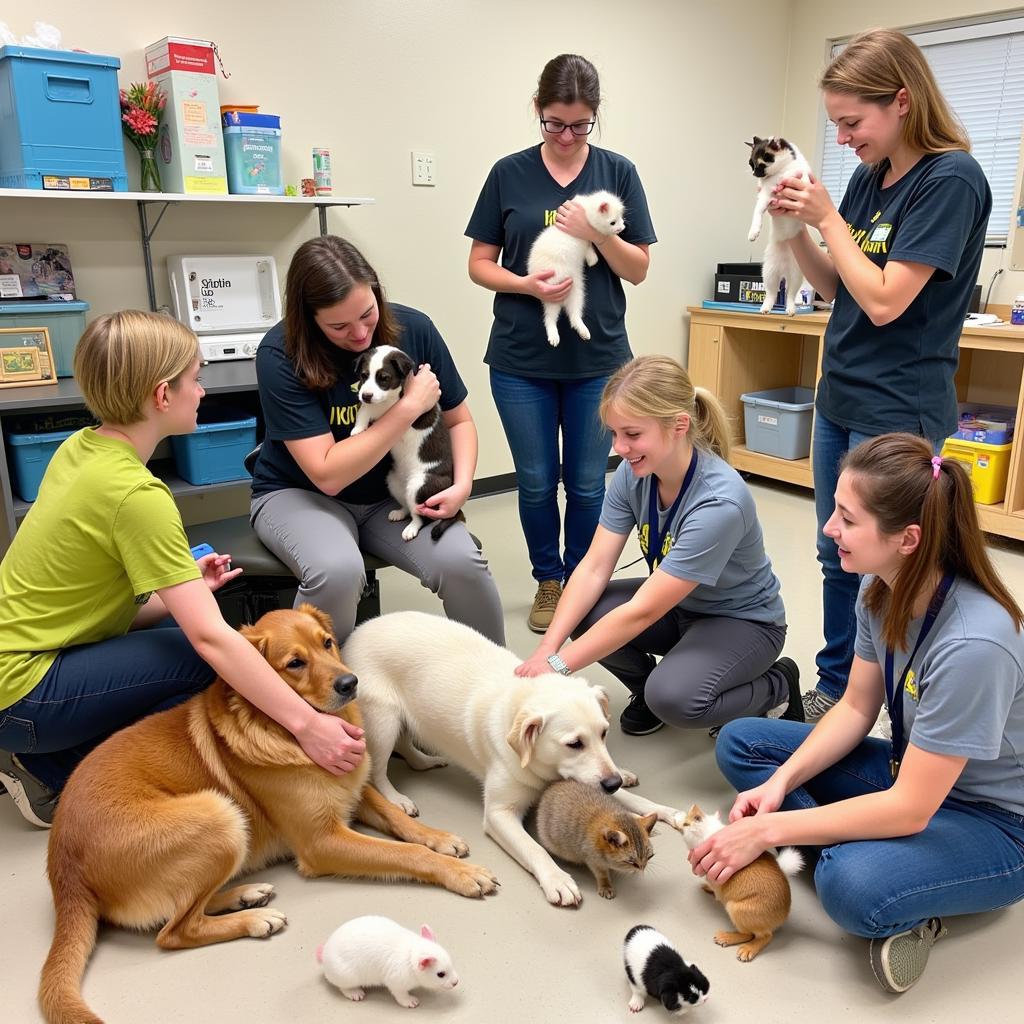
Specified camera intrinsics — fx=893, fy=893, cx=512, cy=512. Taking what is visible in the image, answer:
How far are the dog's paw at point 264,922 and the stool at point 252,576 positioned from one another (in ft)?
2.85

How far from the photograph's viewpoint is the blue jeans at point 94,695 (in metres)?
1.83

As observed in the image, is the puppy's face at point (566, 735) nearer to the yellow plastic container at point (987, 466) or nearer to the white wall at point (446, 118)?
the white wall at point (446, 118)

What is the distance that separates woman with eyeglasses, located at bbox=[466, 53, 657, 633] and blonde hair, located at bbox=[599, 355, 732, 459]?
85 cm

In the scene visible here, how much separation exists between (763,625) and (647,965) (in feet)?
3.00

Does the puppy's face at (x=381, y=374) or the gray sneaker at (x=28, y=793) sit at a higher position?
the puppy's face at (x=381, y=374)

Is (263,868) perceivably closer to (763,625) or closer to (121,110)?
(763,625)

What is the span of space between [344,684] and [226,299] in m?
2.19

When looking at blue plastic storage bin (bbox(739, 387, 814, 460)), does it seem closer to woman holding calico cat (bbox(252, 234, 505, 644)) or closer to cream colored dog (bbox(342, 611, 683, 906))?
woman holding calico cat (bbox(252, 234, 505, 644))

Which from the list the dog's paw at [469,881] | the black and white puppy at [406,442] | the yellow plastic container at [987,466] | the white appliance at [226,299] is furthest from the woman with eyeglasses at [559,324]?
the yellow plastic container at [987,466]

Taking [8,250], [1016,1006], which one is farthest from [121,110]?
[1016,1006]

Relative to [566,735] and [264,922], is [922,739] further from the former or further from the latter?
[264,922]

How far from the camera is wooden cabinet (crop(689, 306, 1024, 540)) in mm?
3742

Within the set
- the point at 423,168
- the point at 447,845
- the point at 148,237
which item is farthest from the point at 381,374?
the point at 423,168

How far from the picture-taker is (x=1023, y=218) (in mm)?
3879
